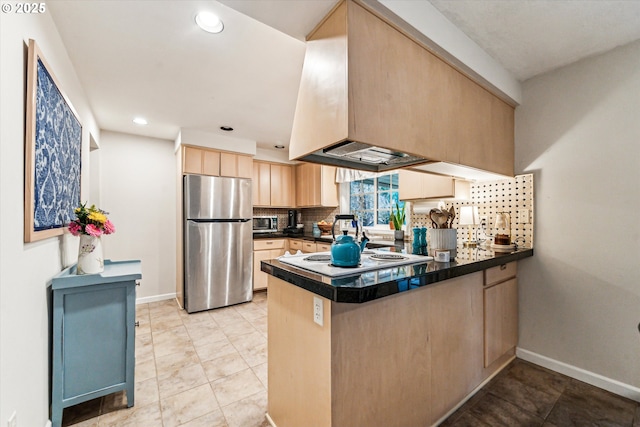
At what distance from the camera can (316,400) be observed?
1.23 meters

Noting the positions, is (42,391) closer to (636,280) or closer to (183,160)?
(183,160)

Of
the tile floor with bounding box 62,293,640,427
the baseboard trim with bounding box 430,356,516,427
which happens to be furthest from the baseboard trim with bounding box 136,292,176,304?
the baseboard trim with bounding box 430,356,516,427

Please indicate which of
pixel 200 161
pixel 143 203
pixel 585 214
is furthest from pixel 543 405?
pixel 143 203

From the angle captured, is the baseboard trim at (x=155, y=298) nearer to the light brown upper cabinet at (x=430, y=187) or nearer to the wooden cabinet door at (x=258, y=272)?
the wooden cabinet door at (x=258, y=272)

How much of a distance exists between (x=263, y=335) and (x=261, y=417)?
1212 millimetres

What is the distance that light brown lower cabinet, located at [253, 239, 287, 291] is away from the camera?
4332mm

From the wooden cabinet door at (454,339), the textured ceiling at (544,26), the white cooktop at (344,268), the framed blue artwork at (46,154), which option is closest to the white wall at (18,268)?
the framed blue artwork at (46,154)

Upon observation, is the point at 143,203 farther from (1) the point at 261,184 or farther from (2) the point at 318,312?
→ (2) the point at 318,312

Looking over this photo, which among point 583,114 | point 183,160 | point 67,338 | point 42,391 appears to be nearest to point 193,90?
point 183,160

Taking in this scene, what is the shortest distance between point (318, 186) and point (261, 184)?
1.01 metres

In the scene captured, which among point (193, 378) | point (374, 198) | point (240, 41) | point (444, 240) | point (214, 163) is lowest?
point (193, 378)

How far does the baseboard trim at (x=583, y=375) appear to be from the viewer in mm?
1880

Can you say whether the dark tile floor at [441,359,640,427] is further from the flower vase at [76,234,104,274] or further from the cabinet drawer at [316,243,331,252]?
the flower vase at [76,234,104,274]

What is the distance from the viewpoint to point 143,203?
3951 mm
